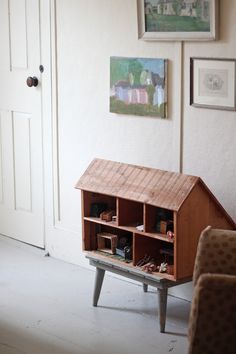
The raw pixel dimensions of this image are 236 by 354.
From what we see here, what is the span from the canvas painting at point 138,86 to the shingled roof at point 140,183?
0.37m

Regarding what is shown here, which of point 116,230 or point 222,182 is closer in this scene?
point 222,182

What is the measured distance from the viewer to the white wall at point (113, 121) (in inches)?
139

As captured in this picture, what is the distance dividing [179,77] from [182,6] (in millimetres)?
349

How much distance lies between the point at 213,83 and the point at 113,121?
2.54 ft

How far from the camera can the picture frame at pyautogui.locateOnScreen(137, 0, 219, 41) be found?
11.3 feet

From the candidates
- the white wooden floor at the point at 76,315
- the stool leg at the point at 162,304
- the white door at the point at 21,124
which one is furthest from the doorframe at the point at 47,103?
the stool leg at the point at 162,304

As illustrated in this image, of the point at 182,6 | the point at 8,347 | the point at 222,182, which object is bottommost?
the point at 8,347

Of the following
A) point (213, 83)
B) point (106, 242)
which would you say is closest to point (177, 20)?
→ point (213, 83)

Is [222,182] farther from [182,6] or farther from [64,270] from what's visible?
[64,270]

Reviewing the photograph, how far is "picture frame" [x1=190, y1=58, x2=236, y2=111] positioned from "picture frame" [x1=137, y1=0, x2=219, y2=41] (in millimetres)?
125

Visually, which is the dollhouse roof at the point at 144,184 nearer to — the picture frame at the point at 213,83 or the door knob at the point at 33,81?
the picture frame at the point at 213,83

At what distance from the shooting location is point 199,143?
142 inches

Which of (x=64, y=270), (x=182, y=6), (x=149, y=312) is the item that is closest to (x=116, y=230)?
(x=149, y=312)

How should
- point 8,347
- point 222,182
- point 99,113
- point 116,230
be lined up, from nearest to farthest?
point 8,347 → point 222,182 → point 116,230 → point 99,113
